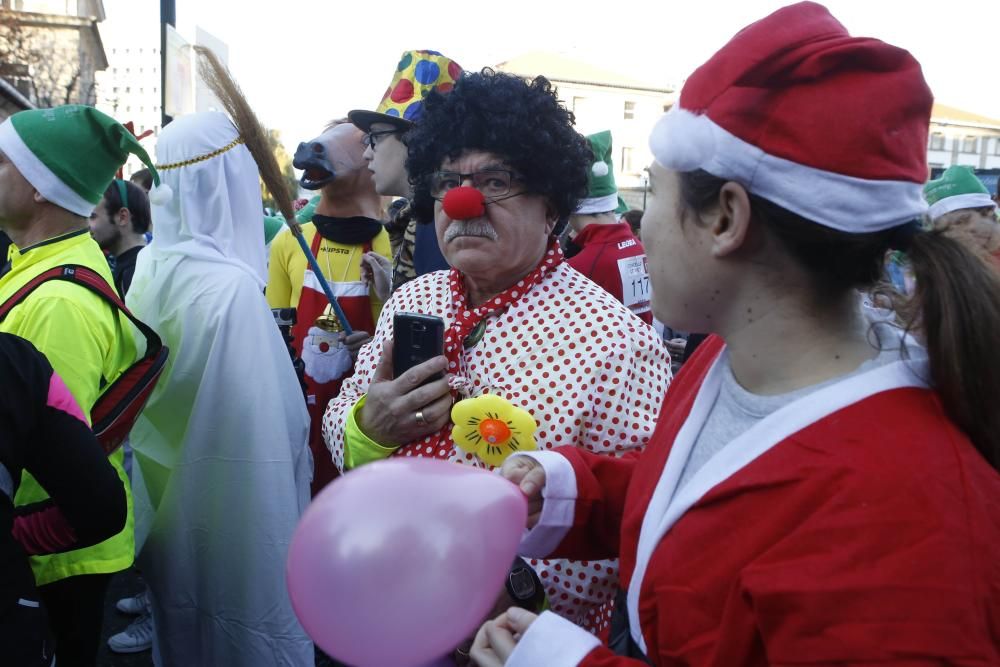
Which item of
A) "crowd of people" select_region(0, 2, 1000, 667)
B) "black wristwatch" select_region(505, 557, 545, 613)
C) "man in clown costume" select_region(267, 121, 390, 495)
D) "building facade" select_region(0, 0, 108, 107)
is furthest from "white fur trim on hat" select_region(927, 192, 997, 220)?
"building facade" select_region(0, 0, 108, 107)

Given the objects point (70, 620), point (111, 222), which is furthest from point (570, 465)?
point (111, 222)

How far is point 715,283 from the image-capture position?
3.79 ft

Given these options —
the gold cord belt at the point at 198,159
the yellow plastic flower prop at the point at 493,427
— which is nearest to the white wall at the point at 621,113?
the gold cord belt at the point at 198,159

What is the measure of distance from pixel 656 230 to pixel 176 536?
94.6 inches

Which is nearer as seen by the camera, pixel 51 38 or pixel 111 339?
pixel 111 339

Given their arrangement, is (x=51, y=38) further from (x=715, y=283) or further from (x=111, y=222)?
(x=715, y=283)

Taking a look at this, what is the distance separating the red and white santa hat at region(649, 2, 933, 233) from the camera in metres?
0.99

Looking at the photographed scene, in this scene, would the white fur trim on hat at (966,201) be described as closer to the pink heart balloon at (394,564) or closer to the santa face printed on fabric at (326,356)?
the santa face printed on fabric at (326,356)

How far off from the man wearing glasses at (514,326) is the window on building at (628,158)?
4687cm

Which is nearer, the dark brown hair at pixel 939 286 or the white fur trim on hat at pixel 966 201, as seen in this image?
the dark brown hair at pixel 939 286

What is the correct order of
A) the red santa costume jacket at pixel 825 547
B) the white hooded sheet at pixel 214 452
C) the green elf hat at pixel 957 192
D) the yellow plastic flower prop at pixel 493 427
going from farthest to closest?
the green elf hat at pixel 957 192, the white hooded sheet at pixel 214 452, the yellow plastic flower prop at pixel 493 427, the red santa costume jacket at pixel 825 547

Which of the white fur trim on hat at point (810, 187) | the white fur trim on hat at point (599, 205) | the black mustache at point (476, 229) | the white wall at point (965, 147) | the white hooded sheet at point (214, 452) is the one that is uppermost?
the white fur trim on hat at point (810, 187)

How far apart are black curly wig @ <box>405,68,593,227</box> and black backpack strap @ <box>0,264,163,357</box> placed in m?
1.14

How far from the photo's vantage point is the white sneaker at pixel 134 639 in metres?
3.66
